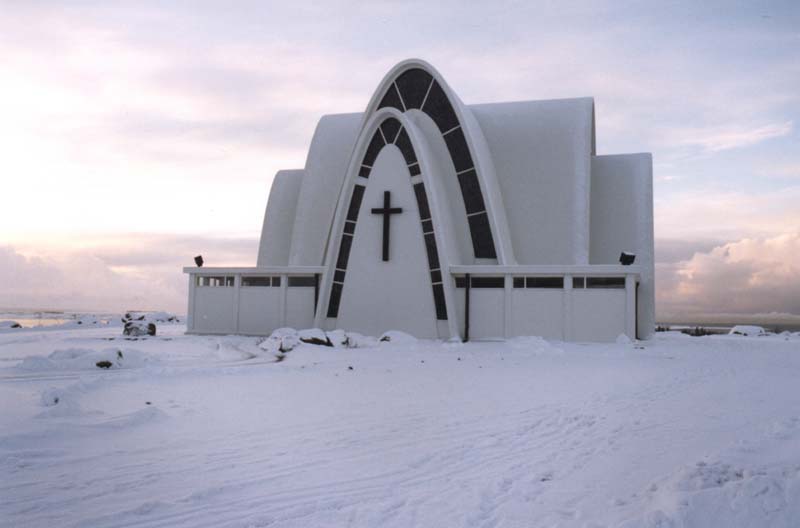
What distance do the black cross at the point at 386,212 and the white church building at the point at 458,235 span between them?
6cm

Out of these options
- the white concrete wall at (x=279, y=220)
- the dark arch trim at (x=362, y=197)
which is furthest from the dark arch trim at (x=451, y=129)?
the white concrete wall at (x=279, y=220)

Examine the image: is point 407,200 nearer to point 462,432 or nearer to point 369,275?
point 369,275

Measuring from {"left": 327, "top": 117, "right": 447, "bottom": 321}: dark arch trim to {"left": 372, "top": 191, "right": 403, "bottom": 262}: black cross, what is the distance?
3.63 ft

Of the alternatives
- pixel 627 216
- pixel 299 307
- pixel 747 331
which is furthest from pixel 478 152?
pixel 747 331

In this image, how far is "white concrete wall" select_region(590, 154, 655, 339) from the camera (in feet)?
101

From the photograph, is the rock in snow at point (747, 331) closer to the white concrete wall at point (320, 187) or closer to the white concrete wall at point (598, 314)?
the white concrete wall at point (598, 314)

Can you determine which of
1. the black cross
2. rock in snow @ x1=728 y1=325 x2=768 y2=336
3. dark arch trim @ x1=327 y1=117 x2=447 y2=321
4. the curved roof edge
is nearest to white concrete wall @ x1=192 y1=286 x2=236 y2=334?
dark arch trim @ x1=327 y1=117 x2=447 y2=321

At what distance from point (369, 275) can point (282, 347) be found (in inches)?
302

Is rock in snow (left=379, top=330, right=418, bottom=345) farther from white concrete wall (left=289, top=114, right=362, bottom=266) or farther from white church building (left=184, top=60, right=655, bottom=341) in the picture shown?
white concrete wall (left=289, top=114, right=362, bottom=266)

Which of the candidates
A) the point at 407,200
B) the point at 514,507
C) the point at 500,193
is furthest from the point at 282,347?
the point at 514,507

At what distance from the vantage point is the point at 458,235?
3052 centimetres

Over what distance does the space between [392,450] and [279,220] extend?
1257 inches

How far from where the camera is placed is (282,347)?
22.7 meters

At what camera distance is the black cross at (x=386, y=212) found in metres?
29.1
